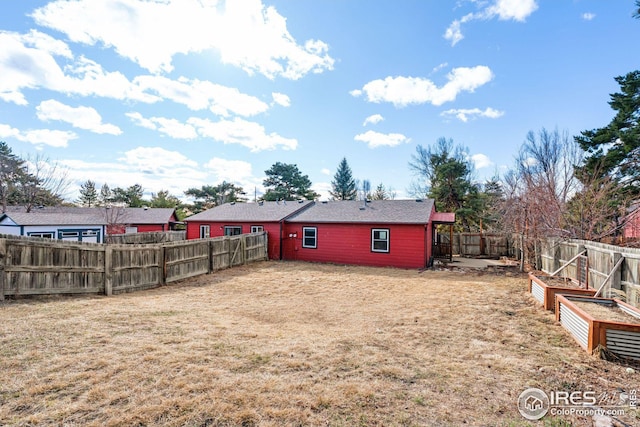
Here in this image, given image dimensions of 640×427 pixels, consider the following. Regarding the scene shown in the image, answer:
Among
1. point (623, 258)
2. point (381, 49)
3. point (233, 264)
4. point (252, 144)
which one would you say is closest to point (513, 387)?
point (623, 258)

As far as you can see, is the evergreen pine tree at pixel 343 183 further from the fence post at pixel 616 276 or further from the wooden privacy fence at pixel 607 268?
the fence post at pixel 616 276

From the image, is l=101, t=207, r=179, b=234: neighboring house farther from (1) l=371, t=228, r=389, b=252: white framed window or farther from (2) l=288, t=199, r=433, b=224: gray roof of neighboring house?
(1) l=371, t=228, r=389, b=252: white framed window

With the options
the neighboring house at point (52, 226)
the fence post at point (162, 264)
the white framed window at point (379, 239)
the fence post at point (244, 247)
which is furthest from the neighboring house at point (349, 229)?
the neighboring house at point (52, 226)

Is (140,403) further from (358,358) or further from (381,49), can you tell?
(381,49)

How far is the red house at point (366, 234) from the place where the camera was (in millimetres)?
13855

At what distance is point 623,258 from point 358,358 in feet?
22.7

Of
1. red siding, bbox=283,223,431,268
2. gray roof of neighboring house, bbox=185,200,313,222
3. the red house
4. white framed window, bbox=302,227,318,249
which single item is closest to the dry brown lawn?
red siding, bbox=283,223,431,268

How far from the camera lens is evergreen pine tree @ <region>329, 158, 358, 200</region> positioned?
151 ft

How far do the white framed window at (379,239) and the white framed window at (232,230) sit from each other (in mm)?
8355

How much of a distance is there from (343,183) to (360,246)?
105 ft

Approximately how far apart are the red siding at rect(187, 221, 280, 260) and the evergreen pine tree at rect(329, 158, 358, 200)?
1124 inches

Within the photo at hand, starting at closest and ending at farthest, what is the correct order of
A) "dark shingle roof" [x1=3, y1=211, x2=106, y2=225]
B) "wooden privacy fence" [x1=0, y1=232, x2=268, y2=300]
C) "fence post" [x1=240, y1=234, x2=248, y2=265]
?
"wooden privacy fence" [x1=0, y1=232, x2=268, y2=300]
"fence post" [x1=240, y1=234, x2=248, y2=265]
"dark shingle roof" [x1=3, y1=211, x2=106, y2=225]

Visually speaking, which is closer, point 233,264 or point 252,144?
point 233,264

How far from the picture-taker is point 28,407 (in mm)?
2717
